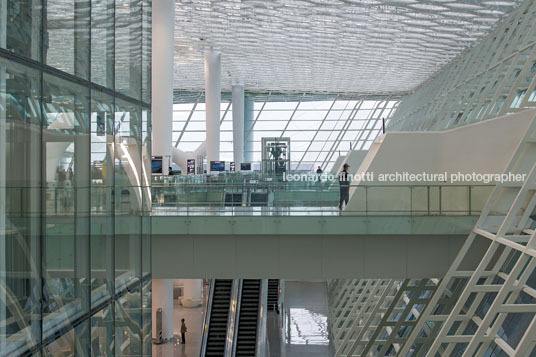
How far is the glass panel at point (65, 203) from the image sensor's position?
13.9 ft

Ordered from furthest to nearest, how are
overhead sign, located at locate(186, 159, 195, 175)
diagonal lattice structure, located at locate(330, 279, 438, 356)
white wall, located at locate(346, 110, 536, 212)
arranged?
overhead sign, located at locate(186, 159, 195, 175) → diagonal lattice structure, located at locate(330, 279, 438, 356) → white wall, located at locate(346, 110, 536, 212)

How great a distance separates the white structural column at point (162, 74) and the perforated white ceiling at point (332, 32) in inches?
191

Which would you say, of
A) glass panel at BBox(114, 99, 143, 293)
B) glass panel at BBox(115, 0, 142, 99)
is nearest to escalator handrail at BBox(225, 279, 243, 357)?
glass panel at BBox(114, 99, 143, 293)

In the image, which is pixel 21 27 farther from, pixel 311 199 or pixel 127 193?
pixel 311 199

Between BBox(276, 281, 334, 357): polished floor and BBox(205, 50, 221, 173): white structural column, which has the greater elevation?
BBox(205, 50, 221, 173): white structural column

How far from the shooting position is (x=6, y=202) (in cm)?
368

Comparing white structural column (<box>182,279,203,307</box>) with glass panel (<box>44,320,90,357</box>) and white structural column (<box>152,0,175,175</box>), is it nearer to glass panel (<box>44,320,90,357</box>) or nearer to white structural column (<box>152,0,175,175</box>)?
white structural column (<box>152,0,175,175</box>)

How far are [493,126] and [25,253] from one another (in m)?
12.2

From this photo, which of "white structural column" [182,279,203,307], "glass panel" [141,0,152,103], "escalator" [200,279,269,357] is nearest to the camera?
"glass panel" [141,0,152,103]

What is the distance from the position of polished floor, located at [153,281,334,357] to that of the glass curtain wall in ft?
56.2

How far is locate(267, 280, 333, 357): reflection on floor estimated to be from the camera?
2395cm

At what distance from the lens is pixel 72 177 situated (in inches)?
184

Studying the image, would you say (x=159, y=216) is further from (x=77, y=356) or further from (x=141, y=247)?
(x=77, y=356)

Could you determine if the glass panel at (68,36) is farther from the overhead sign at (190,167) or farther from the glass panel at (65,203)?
the overhead sign at (190,167)
